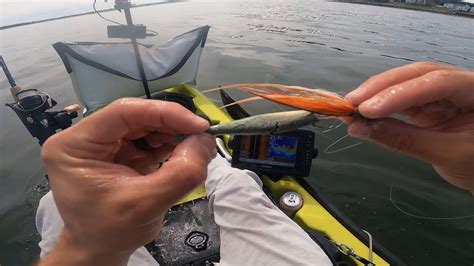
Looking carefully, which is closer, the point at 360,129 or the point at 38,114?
the point at 360,129

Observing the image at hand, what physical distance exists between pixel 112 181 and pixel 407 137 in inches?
60.4

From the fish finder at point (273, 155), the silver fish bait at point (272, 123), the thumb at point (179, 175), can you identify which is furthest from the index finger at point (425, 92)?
the fish finder at point (273, 155)

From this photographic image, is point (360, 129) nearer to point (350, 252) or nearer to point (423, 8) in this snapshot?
point (350, 252)

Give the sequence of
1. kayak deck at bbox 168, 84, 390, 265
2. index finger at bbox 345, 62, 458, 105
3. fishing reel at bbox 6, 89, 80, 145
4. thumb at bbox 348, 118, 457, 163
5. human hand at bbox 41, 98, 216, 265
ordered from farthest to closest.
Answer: fishing reel at bbox 6, 89, 80, 145 → kayak deck at bbox 168, 84, 390, 265 → index finger at bbox 345, 62, 458, 105 → thumb at bbox 348, 118, 457, 163 → human hand at bbox 41, 98, 216, 265

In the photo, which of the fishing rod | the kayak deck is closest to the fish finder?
the kayak deck

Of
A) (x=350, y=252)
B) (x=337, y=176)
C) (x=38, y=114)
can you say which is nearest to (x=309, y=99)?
(x=350, y=252)

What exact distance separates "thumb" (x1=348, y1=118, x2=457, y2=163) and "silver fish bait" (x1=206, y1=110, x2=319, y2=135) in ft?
0.95

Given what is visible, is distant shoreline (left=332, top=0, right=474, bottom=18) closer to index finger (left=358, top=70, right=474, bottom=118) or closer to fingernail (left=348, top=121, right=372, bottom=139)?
index finger (left=358, top=70, right=474, bottom=118)

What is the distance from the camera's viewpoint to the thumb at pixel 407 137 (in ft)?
4.73

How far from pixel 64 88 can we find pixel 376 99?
13.7 metres

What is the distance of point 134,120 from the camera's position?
152 centimetres

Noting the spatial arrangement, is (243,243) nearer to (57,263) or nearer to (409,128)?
(57,263)

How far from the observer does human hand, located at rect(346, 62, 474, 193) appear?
1.40m

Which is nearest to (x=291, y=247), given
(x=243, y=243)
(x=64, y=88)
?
(x=243, y=243)
